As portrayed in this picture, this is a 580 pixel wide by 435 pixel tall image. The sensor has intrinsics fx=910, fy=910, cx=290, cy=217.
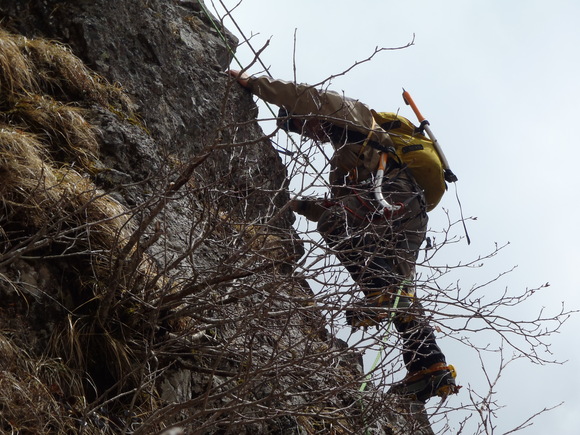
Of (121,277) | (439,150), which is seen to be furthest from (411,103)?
(121,277)

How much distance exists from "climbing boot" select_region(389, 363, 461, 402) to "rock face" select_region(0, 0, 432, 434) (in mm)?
349

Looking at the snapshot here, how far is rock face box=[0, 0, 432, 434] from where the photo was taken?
424 cm

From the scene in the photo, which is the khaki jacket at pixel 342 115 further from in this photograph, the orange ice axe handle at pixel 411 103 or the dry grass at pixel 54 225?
the dry grass at pixel 54 225

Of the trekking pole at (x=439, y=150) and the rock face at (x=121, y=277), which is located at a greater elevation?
the trekking pole at (x=439, y=150)

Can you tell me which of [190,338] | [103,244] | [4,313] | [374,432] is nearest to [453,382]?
[374,432]

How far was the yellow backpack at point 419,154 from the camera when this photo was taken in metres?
7.42

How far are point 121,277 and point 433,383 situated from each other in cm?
274

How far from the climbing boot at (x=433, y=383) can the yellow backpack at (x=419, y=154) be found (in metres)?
1.63

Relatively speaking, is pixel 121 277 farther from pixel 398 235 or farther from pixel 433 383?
pixel 433 383

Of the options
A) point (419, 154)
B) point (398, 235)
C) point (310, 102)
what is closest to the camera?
point (398, 235)

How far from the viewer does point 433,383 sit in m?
6.49

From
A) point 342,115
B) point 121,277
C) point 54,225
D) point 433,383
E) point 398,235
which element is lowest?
point 54,225

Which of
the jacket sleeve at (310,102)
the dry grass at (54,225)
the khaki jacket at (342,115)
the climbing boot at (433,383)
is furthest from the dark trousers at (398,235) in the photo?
the dry grass at (54,225)

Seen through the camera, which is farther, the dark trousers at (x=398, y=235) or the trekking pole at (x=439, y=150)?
the trekking pole at (x=439, y=150)
